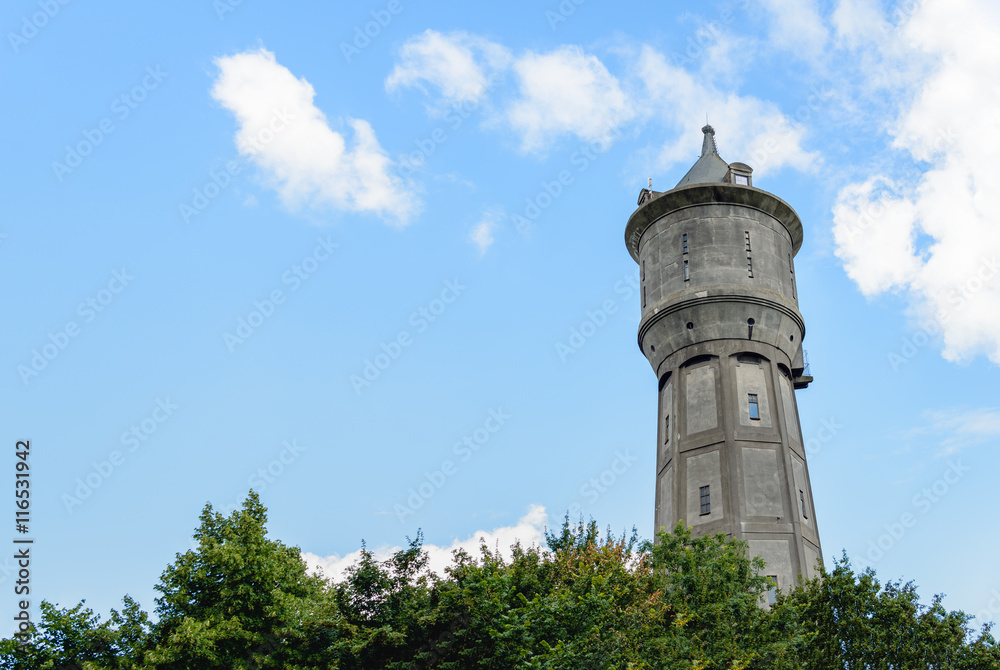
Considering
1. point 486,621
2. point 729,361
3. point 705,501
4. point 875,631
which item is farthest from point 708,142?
point 486,621

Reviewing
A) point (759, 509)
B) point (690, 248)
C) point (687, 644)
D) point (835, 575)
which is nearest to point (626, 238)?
point (690, 248)

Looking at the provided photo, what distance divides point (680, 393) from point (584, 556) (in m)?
17.1

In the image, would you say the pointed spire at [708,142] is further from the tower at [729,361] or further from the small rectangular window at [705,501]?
the small rectangular window at [705,501]

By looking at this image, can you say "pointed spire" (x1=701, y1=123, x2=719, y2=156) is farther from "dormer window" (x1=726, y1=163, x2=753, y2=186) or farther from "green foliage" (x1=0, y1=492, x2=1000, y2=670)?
"green foliage" (x1=0, y1=492, x2=1000, y2=670)

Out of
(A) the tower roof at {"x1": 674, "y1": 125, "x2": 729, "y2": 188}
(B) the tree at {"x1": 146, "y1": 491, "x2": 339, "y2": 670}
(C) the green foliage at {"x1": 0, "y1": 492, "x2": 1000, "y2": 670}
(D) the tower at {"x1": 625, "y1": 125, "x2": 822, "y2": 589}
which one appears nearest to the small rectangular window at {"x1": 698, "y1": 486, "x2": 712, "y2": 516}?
(D) the tower at {"x1": 625, "y1": 125, "x2": 822, "y2": 589}

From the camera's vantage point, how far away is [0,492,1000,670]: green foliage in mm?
22641

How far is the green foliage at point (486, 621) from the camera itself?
2264 cm

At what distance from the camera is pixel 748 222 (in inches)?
1729

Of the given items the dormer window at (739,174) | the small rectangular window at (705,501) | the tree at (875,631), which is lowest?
the tree at (875,631)

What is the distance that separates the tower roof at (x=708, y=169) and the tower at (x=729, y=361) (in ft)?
0.62

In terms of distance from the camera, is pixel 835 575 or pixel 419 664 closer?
pixel 419 664

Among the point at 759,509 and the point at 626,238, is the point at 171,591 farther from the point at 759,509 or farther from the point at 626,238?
the point at 626,238

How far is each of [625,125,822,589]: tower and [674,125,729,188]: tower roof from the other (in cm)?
19

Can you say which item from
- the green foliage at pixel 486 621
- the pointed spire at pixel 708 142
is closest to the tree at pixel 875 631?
the green foliage at pixel 486 621
